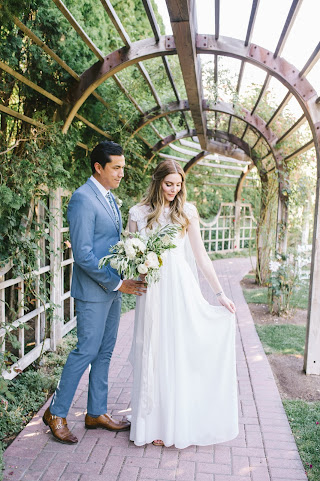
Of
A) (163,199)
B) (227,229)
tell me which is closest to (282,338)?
(163,199)

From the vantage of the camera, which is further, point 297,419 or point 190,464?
point 297,419

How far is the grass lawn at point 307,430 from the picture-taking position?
2580mm

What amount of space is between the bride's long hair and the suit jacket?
28 cm

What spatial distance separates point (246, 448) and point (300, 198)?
4.73 m

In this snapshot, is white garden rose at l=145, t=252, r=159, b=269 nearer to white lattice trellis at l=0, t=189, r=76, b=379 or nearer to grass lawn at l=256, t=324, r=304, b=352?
white lattice trellis at l=0, t=189, r=76, b=379

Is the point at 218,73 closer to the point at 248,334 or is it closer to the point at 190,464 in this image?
the point at 248,334

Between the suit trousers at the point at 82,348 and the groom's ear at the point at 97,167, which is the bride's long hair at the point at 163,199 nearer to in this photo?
the groom's ear at the point at 97,167

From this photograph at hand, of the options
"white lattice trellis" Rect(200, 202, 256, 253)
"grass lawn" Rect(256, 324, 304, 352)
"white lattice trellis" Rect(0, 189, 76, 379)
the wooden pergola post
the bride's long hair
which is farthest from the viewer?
"white lattice trellis" Rect(200, 202, 256, 253)

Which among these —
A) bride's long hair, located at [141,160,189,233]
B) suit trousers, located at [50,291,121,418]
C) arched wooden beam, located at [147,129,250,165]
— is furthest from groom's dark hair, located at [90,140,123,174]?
arched wooden beam, located at [147,129,250,165]

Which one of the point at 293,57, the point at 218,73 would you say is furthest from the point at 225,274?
the point at 293,57

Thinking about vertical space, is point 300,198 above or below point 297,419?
above

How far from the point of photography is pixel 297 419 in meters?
3.17

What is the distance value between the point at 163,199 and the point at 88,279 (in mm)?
722

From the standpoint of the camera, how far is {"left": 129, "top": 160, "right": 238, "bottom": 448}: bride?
2.66 m
